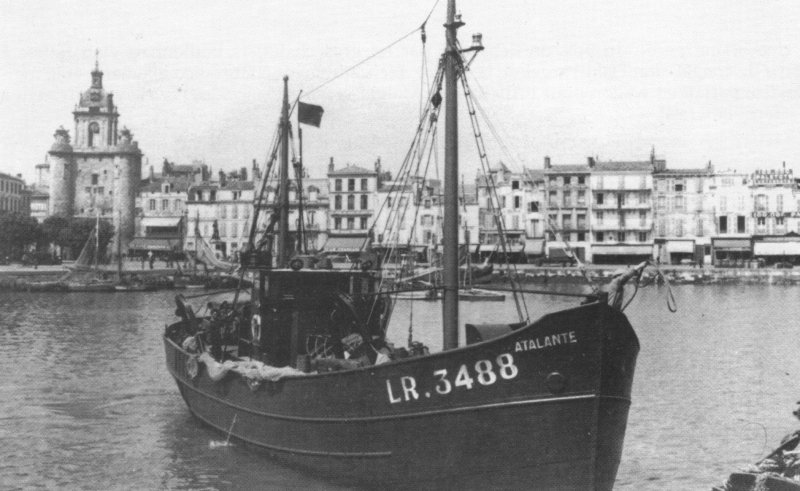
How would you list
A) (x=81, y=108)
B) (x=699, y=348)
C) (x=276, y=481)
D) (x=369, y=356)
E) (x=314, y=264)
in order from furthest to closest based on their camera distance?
(x=81, y=108), (x=699, y=348), (x=314, y=264), (x=369, y=356), (x=276, y=481)

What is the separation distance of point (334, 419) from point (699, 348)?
24.8m

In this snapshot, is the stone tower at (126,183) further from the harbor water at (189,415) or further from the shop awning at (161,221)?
the harbor water at (189,415)

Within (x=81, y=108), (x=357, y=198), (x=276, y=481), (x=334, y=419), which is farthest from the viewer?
(x=81, y=108)

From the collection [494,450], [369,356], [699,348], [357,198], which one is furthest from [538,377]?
[357,198]

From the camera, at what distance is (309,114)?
69.7ft

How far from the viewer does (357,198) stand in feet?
282

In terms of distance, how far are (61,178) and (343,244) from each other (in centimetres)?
3692

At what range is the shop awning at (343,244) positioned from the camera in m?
83.8

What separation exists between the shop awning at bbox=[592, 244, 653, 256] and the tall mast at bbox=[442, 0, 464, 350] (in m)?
74.5

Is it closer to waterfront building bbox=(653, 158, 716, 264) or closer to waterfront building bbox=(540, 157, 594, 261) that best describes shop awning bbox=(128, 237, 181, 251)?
waterfront building bbox=(540, 157, 594, 261)

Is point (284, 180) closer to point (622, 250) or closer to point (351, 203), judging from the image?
point (351, 203)

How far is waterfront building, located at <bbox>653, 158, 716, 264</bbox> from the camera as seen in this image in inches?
3329

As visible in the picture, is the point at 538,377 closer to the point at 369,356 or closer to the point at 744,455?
the point at 369,356

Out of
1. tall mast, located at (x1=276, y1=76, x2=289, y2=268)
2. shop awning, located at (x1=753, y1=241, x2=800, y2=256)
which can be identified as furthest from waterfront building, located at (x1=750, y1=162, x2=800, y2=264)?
tall mast, located at (x1=276, y1=76, x2=289, y2=268)
